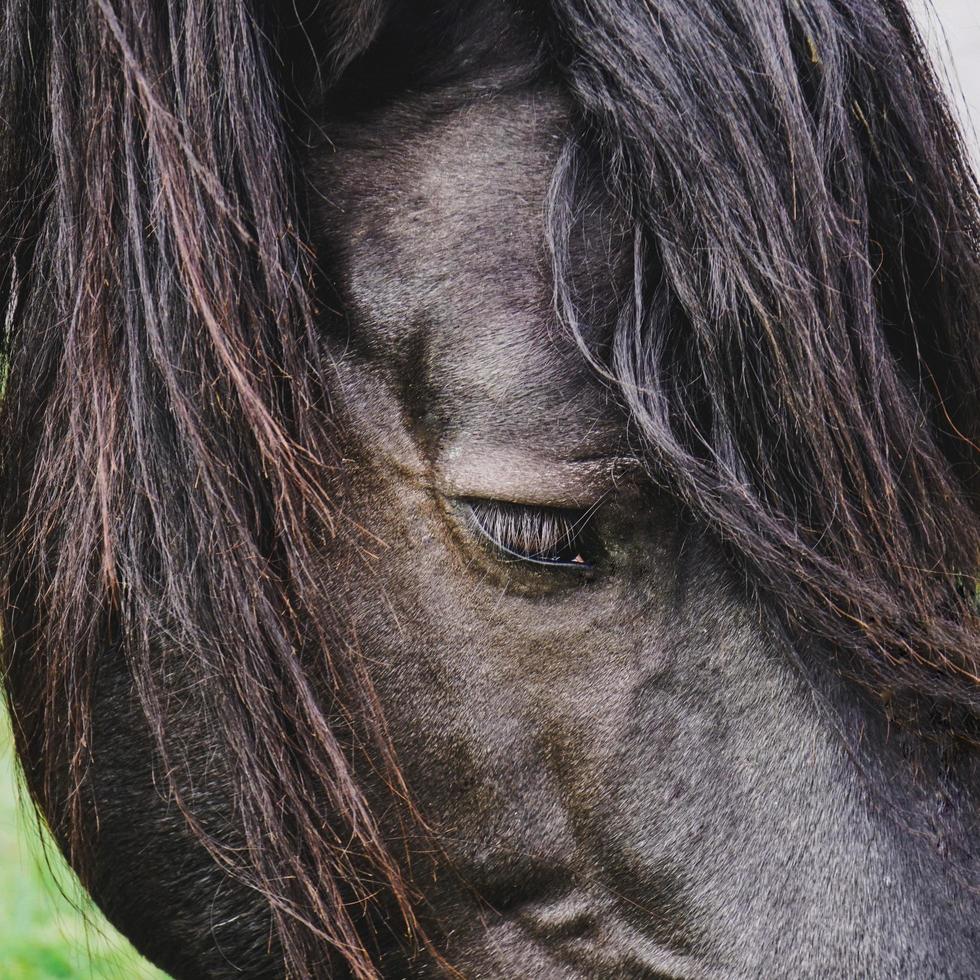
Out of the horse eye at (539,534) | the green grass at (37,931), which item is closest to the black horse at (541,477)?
the horse eye at (539,534)

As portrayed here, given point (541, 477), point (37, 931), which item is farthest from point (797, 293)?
point (37, 931)

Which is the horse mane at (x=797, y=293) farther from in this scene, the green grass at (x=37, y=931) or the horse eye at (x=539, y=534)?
the green grass at (x=37, y=931)

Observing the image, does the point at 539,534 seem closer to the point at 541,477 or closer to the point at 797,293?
the point at 541,477

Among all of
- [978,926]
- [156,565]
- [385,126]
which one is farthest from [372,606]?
[978,926]

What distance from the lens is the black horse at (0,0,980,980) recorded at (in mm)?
1062

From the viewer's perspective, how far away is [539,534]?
1.10 meters

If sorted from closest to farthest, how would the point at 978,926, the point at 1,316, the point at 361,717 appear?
the point at 978,926 < the point at 361,717 < the point at 1,316

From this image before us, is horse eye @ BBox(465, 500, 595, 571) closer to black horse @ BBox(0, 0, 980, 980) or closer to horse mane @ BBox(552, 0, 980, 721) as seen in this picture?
black horse @ BBox(0, 0, 980, 980)

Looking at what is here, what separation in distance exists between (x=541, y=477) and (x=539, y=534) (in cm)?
6

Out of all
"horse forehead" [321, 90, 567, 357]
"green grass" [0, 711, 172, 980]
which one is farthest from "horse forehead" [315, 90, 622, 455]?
"green grass" [0, 711, 172, 980]

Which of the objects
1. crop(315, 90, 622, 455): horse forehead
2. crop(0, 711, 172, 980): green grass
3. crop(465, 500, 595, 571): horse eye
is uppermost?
crop(315, 90, 622, 455): horse forehead

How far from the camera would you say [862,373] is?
3.64 ft

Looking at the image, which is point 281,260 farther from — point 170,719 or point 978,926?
point 978,926

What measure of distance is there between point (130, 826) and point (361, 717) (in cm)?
35
